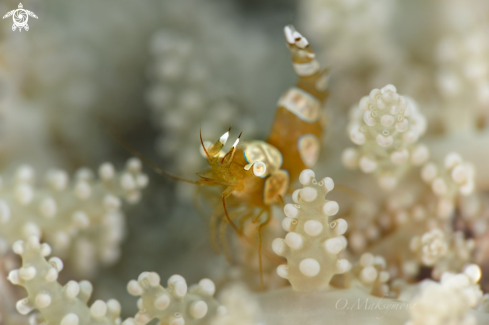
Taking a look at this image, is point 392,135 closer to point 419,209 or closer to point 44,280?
point 419,209

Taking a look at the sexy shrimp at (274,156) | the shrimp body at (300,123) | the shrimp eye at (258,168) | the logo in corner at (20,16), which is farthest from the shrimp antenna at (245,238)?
the logo in corner at (20,16)

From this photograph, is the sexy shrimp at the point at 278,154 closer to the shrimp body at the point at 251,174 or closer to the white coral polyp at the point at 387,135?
the shrimp body at the point at 251,174

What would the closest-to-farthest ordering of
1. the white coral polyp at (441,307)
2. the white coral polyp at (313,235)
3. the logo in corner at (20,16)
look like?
1. the white coral polyp at (441,307)
2. the white coral polyp at (313,235)
3. the logo in corner at (20,16)

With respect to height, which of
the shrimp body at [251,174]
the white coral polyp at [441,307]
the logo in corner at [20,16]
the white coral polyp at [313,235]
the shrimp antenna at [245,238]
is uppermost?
the logo in corner at [20,16]

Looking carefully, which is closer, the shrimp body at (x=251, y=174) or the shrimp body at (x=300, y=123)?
the shrimp body at (x=251, y=174)

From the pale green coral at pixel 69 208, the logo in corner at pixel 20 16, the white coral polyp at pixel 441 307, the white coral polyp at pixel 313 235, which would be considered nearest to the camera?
the white coral polyp at pixel 441 307

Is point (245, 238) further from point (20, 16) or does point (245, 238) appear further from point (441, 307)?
point (20, 16)

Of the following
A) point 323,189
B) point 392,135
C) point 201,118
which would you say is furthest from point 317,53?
point 323,189

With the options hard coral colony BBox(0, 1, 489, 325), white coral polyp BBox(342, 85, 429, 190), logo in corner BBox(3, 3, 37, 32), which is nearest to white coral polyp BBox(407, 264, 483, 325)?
hard coral colony BBox(0, 1, 489, 325)

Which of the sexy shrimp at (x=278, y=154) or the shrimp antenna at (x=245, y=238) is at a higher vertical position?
the sexy shrimp at (x=278, y=154)
